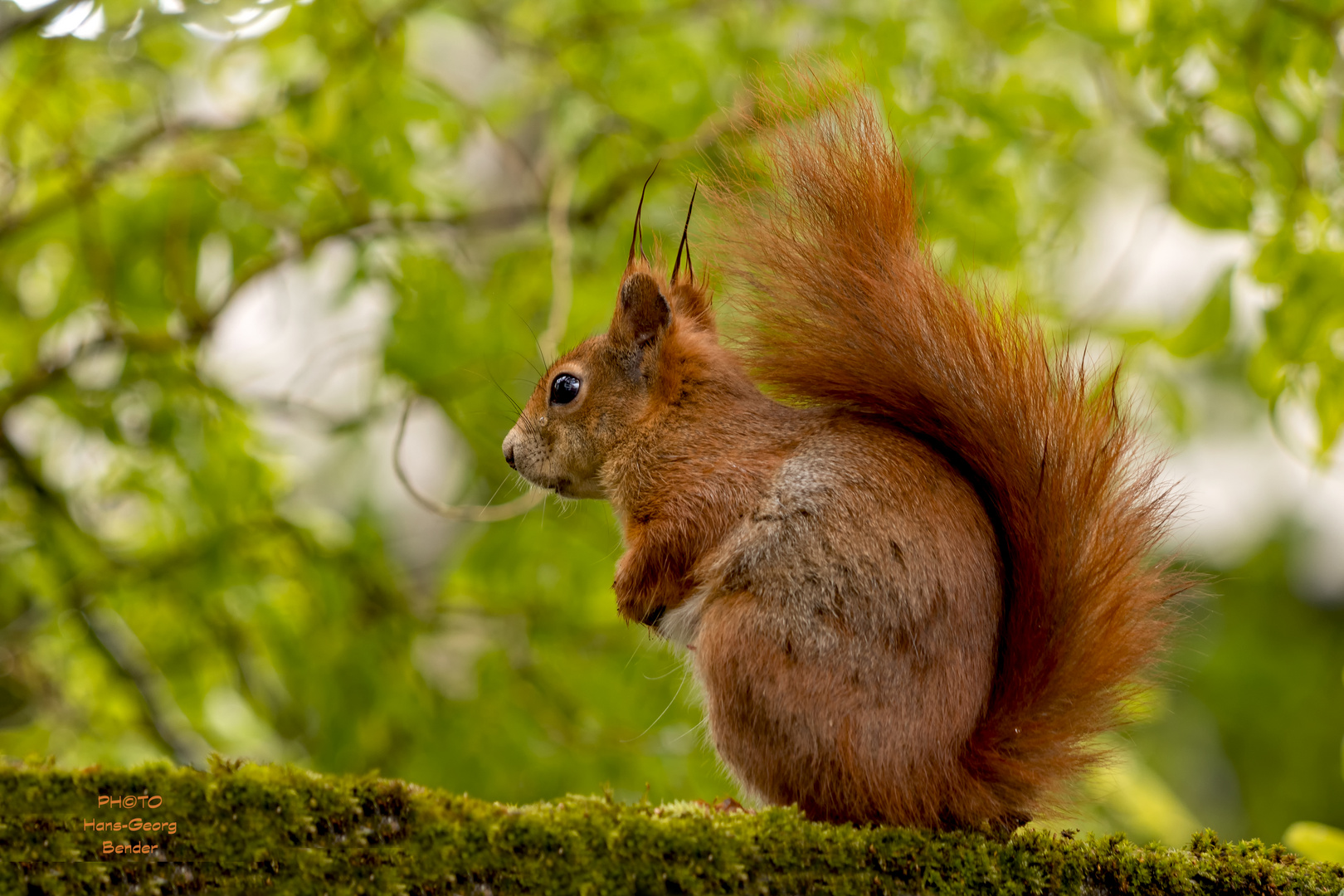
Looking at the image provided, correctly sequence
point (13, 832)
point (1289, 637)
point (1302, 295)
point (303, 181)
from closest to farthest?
point (13, 832), point (1302, 295), point (303, 181), point (1289, 637)

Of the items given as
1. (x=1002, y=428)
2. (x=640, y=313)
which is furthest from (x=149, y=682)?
(x=1002, y=428)

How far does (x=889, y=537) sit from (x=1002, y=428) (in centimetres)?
22

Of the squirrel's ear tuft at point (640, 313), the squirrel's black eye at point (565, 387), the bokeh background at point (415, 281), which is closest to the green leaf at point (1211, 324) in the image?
the bokeh background at point (415, 281)

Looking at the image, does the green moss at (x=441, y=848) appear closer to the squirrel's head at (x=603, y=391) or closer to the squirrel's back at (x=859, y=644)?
the squirrel's back at (x=859, y=644)

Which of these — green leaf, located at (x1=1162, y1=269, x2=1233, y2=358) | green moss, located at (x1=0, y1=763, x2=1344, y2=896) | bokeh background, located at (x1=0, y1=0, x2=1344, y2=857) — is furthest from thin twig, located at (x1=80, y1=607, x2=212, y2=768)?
green leaf, located at (x1=1162, y1=269, x2=1233, y2=358)

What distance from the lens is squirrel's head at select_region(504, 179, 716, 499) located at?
1.88m

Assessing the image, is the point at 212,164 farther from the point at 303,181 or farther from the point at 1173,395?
the point at 1173,395

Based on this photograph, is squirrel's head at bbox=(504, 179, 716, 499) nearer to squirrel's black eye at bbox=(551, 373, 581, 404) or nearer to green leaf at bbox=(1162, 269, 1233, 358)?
squirrel's black eye at bbox=(551, 373, 581, 404)

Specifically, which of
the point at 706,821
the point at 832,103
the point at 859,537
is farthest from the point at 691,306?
the point at 706,821

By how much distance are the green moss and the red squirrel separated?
0.38 feet

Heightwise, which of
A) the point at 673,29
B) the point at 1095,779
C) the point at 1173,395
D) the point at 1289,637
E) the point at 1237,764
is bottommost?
the point at 1237,764

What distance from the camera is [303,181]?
2.69m

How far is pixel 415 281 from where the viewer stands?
8.89 ft

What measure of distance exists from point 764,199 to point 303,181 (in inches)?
56.7
